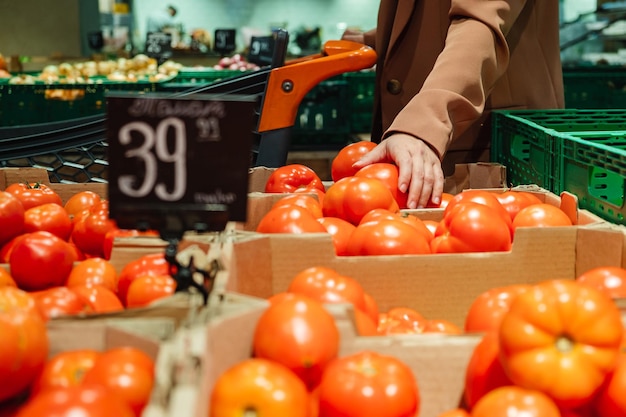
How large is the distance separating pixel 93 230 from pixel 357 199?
63 cm

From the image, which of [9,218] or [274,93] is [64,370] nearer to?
[9,218]

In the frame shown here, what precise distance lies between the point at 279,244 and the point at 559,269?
23.2 inches

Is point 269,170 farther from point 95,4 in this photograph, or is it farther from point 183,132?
point 95,4

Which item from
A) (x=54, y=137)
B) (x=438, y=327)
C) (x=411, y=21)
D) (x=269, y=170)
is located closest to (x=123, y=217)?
(x=438, y=327)

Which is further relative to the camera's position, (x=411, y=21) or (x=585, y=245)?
(x=411, y=21)

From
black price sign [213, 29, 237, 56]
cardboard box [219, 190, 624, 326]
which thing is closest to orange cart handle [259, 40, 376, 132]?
cardboard box [219, 190, 624, 326]

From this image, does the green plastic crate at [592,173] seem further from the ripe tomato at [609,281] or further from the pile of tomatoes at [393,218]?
the ripe tomato at [609,281]

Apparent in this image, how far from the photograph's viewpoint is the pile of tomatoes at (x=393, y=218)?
62.8 inches

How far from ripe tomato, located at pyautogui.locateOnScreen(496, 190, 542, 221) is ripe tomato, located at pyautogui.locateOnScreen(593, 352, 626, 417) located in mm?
900

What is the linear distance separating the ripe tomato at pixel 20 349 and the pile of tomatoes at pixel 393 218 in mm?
724

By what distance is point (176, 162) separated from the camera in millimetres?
1139

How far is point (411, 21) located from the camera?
271cm

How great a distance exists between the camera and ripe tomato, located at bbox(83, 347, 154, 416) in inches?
35.6

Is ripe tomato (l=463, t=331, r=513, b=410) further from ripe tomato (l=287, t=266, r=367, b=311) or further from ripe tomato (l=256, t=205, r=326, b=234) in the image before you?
ripe tomato (l=256, t=205, r=326, b=234)
